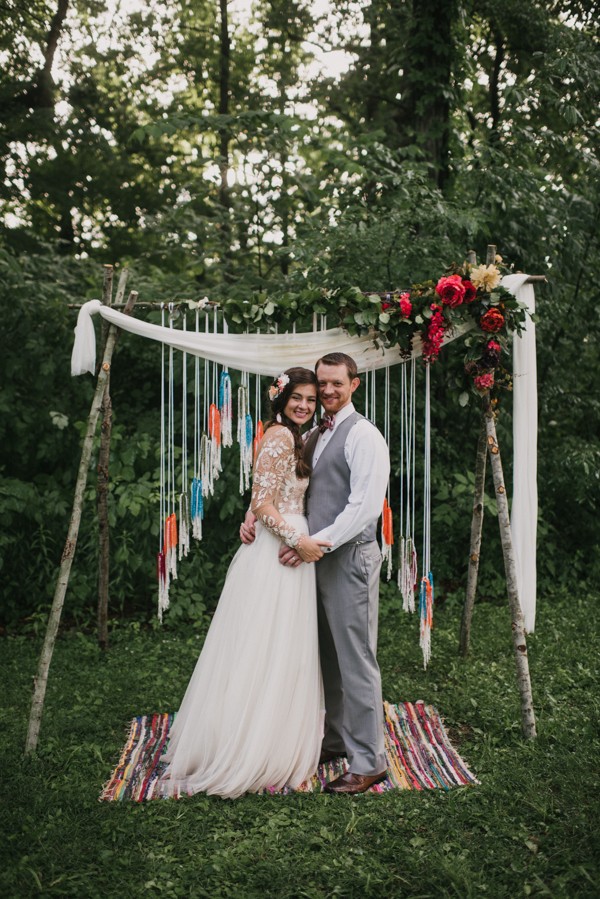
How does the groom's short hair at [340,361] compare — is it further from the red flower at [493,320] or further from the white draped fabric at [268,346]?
the red flower at [493,320]

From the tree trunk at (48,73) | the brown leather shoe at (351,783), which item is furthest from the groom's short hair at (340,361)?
the tree trunk at (48,73)

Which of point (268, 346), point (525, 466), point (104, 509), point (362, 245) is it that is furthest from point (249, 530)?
point (362, 245)

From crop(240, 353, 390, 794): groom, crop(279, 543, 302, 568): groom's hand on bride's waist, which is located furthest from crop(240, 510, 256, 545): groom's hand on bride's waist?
crop(279, 543, 302, 568): groom's hand on bride's waist

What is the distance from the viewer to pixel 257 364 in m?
3.92

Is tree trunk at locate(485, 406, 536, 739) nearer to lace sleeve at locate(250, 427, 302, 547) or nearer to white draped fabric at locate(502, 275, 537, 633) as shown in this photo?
white draped fabric at locate(502, 275, 537, 633)

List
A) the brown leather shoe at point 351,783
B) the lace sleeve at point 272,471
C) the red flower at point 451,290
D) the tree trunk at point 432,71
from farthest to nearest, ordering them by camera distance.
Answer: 1. the tree trunk at point 432,71
2. the red flower at point 451,290
3. the lace sleeve at point 272,471
4. the brown leather shoe at point 351,783

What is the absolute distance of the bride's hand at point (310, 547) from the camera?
Answer: 3.31 m

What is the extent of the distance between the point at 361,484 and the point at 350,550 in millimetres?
A: 311

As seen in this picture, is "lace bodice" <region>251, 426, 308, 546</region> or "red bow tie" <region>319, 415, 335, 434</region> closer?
"lace bodice" <region>251, 426, 308, 546</region>

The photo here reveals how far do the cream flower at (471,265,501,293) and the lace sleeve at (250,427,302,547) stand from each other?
1.19 m

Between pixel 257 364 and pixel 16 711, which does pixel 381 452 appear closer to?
pixel 257 364

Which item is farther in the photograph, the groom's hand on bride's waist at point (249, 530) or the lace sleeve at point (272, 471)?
the groom's hand on bride's waist at point (249, 530)

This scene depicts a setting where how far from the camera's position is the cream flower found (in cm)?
371

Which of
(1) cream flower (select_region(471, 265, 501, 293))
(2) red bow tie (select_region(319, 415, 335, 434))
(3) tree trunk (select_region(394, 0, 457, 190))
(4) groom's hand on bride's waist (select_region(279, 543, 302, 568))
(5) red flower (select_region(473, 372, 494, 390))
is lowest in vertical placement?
(4) groom's hand on bride's waist (select_region(279, 543, 302, 568))
